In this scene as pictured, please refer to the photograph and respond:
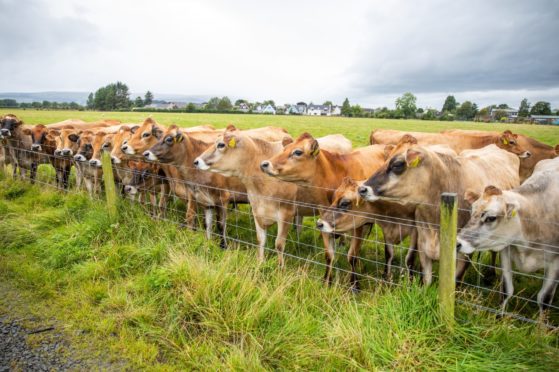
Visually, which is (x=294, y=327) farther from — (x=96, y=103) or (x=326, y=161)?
(x=96, y=103)

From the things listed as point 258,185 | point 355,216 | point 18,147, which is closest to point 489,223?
point 355,216

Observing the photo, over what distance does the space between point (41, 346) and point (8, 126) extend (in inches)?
369

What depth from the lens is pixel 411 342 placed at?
331cm

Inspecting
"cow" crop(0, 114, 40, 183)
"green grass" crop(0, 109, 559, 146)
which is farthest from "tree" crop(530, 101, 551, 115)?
"cow" crop(0, 114, 40, 183)

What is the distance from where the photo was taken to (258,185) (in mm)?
6273

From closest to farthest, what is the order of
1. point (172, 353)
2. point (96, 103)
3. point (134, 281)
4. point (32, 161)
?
point (172, 353) < point (134, 281) < point (32, 161) < point (96, 103)

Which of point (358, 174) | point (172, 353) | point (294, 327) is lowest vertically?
point (172, 353)

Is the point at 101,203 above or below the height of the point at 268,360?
above

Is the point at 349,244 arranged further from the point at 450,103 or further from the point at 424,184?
the point at 450,103

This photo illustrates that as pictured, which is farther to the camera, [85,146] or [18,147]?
[18,147]

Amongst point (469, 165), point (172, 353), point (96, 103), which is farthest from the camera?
point (96, 103)

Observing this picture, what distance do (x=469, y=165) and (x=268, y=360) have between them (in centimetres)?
410

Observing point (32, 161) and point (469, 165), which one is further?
point (32, 161)

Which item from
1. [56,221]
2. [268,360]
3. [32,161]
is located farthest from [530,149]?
[32,161]
